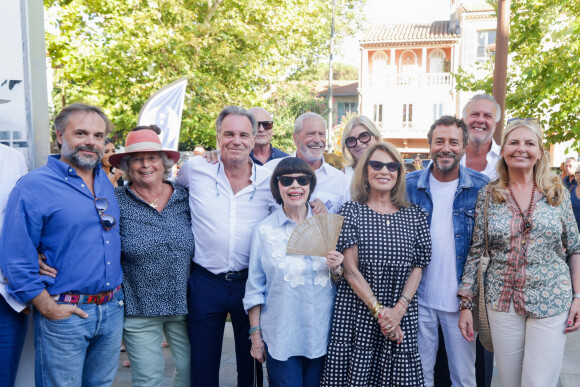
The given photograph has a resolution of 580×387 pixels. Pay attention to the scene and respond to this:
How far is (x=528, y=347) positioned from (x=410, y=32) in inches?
1203

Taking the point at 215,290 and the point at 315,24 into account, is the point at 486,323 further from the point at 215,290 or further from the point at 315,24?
the point at 315,24

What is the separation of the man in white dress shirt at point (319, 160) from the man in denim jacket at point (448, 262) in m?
0.70

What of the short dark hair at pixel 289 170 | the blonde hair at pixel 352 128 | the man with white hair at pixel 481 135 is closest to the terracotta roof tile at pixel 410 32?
the man with white hair at pixel 481 135

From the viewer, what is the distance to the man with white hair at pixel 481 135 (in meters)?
→ 4.01

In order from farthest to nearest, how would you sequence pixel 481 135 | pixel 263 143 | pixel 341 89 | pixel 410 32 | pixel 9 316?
pixel 341 89, pixel 410 32, pixel 263 143, pixel 481 135, pixel 9 316

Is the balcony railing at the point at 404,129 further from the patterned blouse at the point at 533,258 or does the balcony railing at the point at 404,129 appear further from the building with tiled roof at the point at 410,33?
the patterned blouse at the point at 533,258

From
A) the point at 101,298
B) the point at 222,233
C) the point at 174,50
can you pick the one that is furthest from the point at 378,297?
the point at 174,50

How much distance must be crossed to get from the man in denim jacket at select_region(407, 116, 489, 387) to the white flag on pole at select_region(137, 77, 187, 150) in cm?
504

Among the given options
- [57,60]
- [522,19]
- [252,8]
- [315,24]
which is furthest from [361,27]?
A: [57,60]

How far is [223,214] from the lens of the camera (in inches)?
127

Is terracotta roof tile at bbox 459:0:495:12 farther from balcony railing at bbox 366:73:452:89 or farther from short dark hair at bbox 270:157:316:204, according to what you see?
short dark hair at bbox 270:157:316:204

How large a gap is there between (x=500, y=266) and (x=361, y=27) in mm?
28296

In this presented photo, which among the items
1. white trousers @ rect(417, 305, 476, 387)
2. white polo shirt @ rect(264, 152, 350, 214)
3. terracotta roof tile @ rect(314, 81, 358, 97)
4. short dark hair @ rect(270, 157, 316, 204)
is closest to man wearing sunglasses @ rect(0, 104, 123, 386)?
short dark hair @ rect(270, 157, 316, 204)

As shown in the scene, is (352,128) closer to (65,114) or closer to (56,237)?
(65,114)
